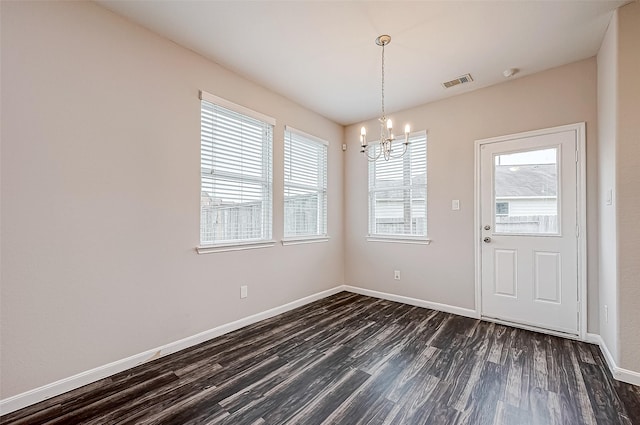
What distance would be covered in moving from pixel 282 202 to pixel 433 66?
229cm

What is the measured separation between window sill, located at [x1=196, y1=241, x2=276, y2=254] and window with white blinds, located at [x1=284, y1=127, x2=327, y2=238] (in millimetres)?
405

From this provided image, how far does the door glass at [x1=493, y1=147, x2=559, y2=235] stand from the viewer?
9.73 ft

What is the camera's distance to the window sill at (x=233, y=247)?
2.77m

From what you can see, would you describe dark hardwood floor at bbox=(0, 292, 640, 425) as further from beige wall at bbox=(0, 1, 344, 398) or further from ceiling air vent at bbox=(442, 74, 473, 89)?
ceiling air vent at bbox=(442, 74, 473, 89)

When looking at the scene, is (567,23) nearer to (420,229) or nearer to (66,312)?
(420,229)

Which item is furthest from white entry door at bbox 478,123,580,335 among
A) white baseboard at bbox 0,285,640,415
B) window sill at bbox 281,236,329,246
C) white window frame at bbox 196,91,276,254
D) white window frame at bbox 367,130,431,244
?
white window frame at bbox 196,91,276,254

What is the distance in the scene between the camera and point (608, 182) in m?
A: 2.35

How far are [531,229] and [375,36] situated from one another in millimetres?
2595

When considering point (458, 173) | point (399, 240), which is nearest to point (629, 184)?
point (458, 173)

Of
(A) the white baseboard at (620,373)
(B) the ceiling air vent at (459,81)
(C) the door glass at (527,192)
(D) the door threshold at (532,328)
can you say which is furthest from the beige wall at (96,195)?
(A) the white baseboard at (620,373)


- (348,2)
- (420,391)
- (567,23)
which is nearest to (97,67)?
(348,2)

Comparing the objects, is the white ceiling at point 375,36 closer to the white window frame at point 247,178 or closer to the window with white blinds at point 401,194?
the white window frame at point 247,178

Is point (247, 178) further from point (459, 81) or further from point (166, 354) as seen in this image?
point (459, 81)

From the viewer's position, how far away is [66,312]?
6.44 feet
